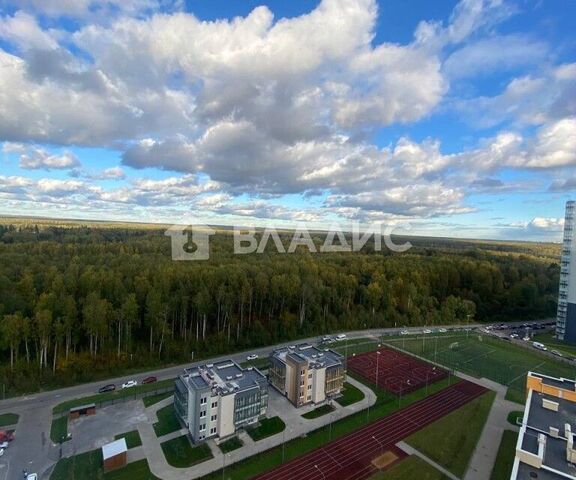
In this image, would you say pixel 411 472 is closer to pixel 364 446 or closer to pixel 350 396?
pixel 364 446

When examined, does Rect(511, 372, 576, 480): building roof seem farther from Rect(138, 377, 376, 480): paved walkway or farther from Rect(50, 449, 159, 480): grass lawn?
Rect(50, 449, 159, 480): grass lawn

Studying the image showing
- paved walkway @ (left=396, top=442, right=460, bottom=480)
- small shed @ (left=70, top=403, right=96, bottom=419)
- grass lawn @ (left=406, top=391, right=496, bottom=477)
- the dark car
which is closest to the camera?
paved walkway @ (left=396, top=442, right=460, bottom=480)

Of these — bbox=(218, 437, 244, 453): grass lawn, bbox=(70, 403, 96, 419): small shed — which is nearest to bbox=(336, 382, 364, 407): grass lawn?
bbox=(218, 437, 244, 453): grass lawn

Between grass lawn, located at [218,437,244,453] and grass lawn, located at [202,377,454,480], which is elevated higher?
grass lawn, located at [202,377,454,480]

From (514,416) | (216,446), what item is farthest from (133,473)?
(514,416)

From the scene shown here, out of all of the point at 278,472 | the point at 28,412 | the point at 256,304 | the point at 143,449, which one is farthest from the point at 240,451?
the point at 256,304

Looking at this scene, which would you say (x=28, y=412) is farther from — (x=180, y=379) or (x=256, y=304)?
(x=256, y=304)

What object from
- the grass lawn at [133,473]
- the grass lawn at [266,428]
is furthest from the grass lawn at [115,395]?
the grass lawn at [266,428]
